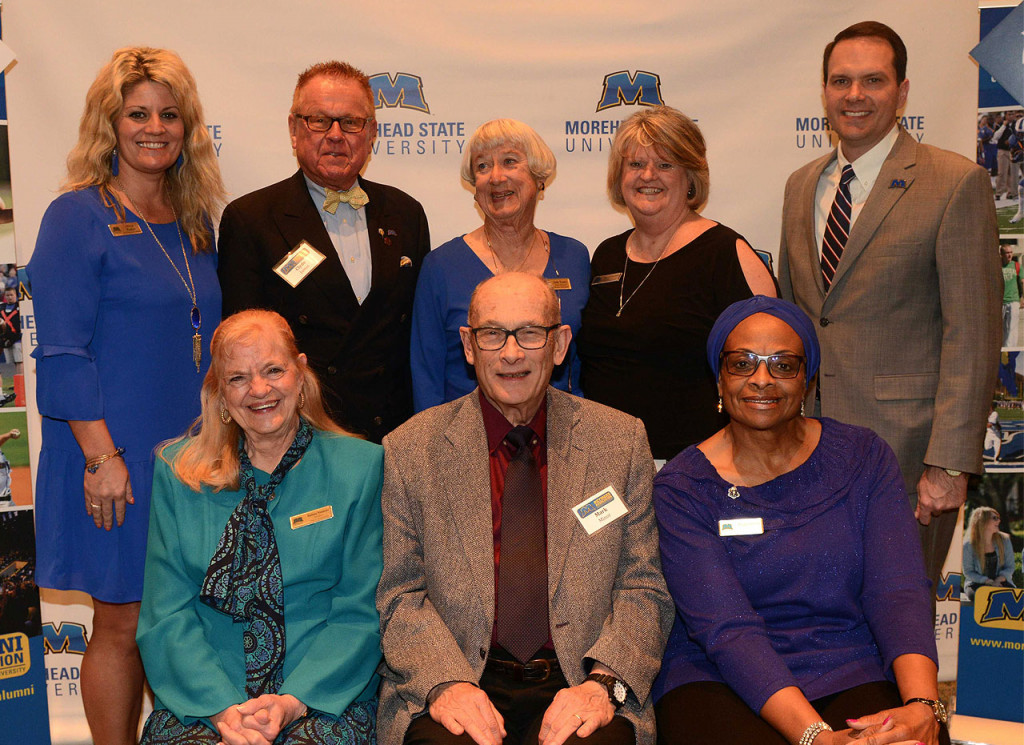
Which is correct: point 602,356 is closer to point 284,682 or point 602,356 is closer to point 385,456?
point 385,456

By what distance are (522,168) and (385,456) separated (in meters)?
1.33

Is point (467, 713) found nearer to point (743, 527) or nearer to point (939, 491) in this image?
point (743, 527)

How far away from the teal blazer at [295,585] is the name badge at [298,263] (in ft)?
2.97

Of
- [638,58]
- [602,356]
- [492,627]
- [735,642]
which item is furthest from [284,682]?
[638,58]

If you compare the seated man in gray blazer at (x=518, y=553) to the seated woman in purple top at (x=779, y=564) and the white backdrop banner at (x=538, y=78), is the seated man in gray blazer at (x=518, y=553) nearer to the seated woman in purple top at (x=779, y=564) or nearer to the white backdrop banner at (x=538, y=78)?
the seated woman in purple top at (x=779, y=564)

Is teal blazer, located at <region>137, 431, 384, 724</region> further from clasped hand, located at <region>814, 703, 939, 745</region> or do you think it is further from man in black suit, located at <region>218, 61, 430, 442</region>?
clasped hand, located at <region>814, 703, 939, 745</region>

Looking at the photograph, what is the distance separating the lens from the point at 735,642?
8.25 ft

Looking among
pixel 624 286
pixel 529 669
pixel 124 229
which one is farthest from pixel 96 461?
pixel 624 286

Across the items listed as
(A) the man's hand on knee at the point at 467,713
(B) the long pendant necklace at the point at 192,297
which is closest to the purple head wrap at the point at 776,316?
(A) the man's hand on knee at the point at 467,713

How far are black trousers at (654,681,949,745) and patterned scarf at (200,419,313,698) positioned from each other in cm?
111

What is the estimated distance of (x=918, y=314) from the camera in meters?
3.29

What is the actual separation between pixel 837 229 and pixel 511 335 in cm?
146

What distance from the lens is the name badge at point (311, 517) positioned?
268 cm

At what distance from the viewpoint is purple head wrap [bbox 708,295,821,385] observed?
270cm
